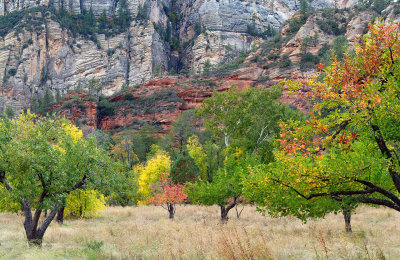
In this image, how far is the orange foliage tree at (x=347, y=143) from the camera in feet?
20.1

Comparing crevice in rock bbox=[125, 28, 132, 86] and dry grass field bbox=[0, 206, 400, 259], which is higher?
dry grass field bbox=[0, 206, 400, 259]

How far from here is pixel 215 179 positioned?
20578mm

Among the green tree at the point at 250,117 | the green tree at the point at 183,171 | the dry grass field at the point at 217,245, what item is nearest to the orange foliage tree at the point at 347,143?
the dry grass field at the point at 217,245

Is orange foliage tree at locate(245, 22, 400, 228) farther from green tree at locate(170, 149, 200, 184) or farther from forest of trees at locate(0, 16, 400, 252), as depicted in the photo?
green tree at locate(170, 149, 200, 184)

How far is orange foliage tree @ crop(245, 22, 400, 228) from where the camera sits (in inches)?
241

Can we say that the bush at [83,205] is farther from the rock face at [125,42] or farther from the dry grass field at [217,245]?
the rock face at [125,42]

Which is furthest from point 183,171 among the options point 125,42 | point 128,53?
point 125,42

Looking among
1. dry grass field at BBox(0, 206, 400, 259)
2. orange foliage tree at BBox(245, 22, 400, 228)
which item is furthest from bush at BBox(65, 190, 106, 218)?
orange foliage tree at BBox(245, 22, 400, 228)

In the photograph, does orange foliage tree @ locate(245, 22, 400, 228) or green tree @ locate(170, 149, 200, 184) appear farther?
green tree @ locate(170, 149, 200, 184)

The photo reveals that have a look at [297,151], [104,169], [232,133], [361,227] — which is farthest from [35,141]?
[232,133]

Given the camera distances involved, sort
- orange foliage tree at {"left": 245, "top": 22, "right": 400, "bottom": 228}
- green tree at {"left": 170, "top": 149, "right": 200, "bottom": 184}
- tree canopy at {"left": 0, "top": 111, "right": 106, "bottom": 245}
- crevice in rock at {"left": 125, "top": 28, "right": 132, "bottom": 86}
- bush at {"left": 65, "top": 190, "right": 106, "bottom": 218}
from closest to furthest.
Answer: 1. orange foliage tree at {"left": 245, "top": 22, "right": 400, "bottom": 228}
2. tree canopy at {"left": 0, "top": 111, "right": 106, "bottom": 245}
3. bush at {"left": 65, "top": 190, "right": 106, "bottom": 218}
4. green tree at {"left": 170, "top": 149, "right": 200, "bottom": 184}
5. crevice in rock at {"left": 125, "top": 28, "right": 132, "bottom": 86}

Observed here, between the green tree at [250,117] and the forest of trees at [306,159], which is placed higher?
the forest of trees at [306,159]

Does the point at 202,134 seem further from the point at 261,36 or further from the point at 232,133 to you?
the point at 261,36

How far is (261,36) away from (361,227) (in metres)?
119
